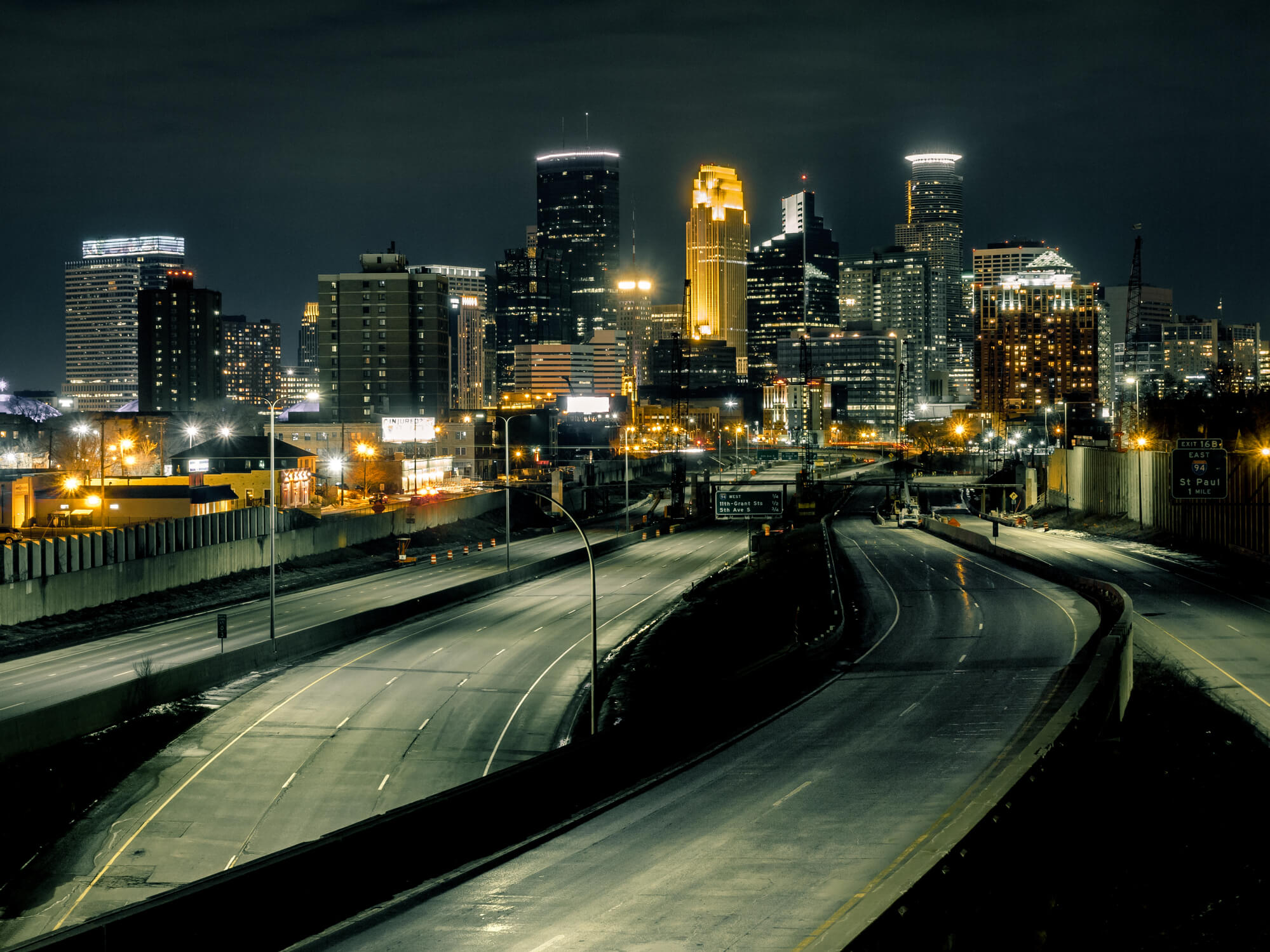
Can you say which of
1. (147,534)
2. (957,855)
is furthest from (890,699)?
(147,534)

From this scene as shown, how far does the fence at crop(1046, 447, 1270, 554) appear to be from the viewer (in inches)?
2608

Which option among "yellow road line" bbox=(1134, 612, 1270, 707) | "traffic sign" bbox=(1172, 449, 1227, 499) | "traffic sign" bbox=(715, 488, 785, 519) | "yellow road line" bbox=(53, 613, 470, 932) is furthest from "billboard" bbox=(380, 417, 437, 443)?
"yellow road line" bbox=(1134, 612, 1270, 707)

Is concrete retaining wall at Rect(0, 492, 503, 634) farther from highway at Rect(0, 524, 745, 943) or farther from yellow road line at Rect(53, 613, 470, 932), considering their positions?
yellow road line at Rect(53, 613, 470, 932)

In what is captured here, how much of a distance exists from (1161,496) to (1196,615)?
39.6m

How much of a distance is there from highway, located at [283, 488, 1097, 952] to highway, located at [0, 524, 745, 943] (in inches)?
344

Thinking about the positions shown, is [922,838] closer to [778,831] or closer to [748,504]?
[778,831]

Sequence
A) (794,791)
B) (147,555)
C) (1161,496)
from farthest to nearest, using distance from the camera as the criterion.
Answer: (1161,496)
(147,555)
(794,791)

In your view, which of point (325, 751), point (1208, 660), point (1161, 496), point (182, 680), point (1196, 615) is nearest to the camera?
point (325, 751)

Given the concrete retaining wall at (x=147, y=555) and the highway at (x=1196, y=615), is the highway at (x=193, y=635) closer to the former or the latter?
the concrete retaining wall at (x=147, y=555)

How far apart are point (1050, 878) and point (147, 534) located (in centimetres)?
5380

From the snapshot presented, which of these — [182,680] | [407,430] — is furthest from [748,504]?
[407,430]

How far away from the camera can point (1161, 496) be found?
8381 centimetres

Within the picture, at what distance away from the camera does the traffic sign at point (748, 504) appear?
2990 inches

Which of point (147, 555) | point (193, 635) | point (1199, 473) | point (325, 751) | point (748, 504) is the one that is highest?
point (1199, 473)
